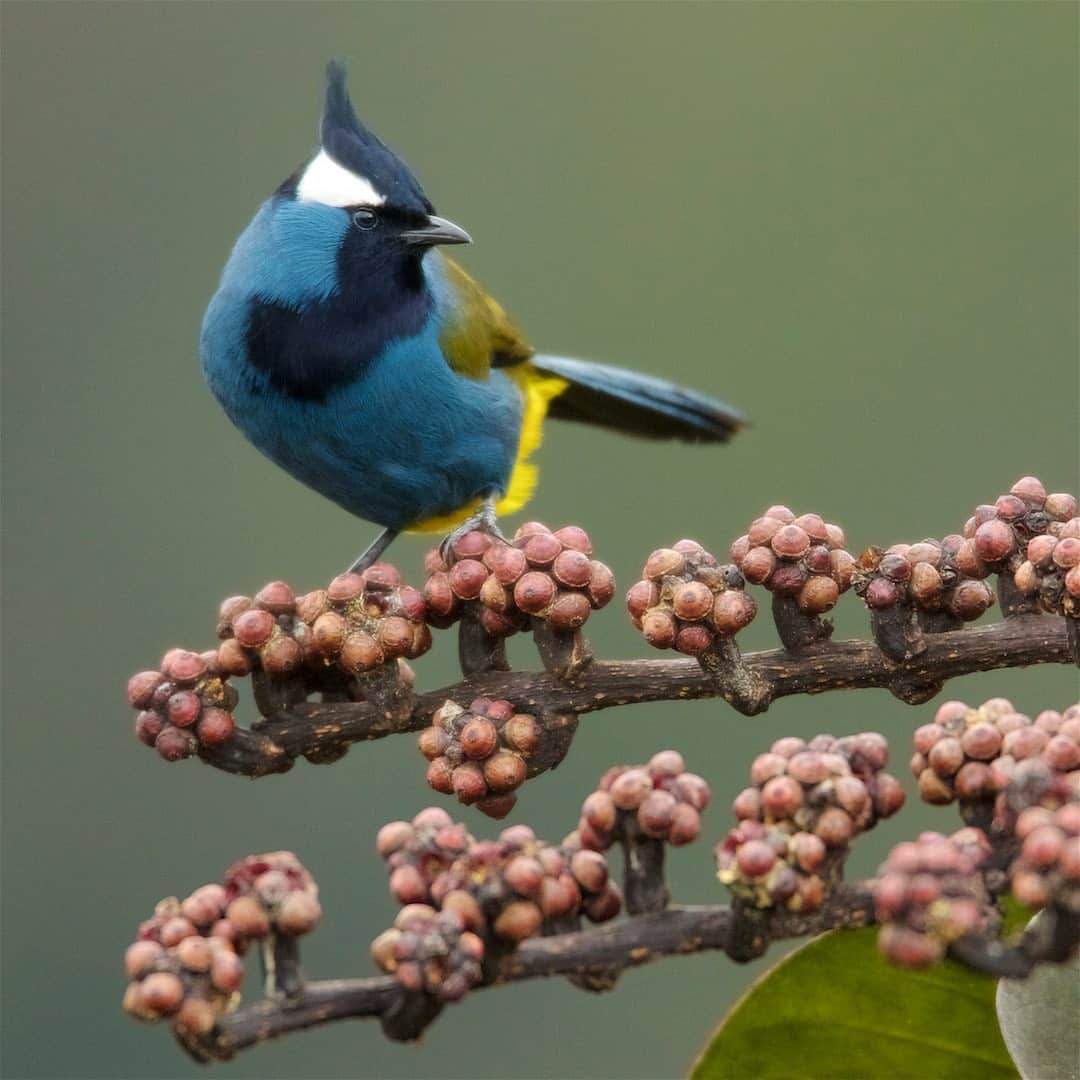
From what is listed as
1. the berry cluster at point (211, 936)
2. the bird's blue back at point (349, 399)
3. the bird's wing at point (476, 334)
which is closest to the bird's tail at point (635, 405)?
the bird's wing at point (476, 334)

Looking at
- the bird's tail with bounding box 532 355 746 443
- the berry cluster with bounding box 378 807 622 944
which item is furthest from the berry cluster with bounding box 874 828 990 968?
the bird's tail with bounding box 532 355 746 443

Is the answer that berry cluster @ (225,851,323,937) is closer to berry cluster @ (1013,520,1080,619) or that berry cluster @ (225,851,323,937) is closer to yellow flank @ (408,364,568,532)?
berry cluster @ (1013,520,1080,619)

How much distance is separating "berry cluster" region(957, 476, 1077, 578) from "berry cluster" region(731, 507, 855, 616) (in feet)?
0.41

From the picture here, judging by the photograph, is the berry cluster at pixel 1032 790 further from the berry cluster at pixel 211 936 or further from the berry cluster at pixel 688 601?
the berry cluster at pixel 211 936

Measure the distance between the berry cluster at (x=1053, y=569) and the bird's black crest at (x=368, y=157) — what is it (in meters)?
2.23

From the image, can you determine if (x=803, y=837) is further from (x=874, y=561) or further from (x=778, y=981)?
(x=874, y=561)

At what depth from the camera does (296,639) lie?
5.25 feet

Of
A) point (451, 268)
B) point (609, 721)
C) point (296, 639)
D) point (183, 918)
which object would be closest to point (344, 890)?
point (609, 721)

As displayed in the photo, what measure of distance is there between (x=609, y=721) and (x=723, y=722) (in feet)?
1.36

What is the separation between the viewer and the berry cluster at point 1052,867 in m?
1.02

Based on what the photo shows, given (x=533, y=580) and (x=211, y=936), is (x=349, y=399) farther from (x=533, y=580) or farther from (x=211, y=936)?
(x=211, y=936)

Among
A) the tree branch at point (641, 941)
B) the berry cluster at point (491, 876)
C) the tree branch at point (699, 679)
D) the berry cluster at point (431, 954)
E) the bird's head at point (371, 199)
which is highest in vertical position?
the bird's head at point (371, 199)

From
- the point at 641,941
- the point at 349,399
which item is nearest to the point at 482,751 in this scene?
the point at 641,941

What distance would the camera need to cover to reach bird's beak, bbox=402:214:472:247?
3.36 meters
